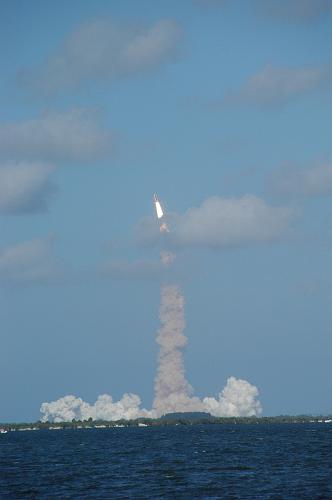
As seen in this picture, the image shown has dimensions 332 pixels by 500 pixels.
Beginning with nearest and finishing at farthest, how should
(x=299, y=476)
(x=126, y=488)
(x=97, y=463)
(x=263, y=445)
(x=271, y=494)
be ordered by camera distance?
(x=271, y=494), (x=126, y=488), (x=299, y=476), (x=97, y=463), (x=263, y=445)

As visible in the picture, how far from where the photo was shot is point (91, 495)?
325ft

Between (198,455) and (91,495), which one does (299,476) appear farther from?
(198,455)

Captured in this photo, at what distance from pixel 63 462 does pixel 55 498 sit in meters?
54.0

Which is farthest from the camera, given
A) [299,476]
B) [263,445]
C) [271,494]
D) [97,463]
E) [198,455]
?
[263,445]

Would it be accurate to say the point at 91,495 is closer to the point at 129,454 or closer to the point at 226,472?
the point at 226,472

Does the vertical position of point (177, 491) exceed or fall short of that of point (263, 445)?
it falls short

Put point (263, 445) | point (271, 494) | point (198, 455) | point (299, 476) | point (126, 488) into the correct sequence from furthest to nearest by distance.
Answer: point (263, 445)
point (198, 455)
point (299, 476)
point (126, 488)
point (271, 494)

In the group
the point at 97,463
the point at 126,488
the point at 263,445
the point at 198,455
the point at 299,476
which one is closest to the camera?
the point at 126,488

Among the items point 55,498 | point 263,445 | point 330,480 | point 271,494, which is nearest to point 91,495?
point 55,498

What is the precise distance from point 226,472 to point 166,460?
2545 cm

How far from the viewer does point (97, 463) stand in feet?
477

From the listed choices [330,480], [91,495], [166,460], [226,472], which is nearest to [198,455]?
[166,460]

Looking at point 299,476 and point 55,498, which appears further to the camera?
point 299,476

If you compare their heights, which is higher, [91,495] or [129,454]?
[129,454]
